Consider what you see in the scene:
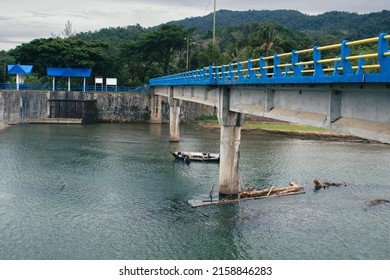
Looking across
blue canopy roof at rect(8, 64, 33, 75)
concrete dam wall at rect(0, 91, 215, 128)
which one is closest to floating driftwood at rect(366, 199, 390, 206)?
concrete dam wall at rect(0, 91, 215, 128)

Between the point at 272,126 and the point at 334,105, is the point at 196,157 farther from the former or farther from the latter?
the point at 272,126

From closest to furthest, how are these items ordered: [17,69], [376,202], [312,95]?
[312,95], [376,202], [17,69]

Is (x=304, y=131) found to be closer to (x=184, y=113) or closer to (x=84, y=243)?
(x=184, y=113)

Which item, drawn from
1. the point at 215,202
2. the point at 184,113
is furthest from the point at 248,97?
the point at 184,113

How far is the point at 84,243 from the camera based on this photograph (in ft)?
76.4

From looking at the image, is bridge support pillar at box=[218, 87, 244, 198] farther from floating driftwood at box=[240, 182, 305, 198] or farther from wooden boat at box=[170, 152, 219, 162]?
wooden boat at box=[170, 152, 219, 162]

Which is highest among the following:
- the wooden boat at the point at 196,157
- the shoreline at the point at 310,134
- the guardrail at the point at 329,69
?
the guardrail at the point at 329,69

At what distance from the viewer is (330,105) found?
18.8 metres

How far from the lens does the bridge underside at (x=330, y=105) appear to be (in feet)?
52.7

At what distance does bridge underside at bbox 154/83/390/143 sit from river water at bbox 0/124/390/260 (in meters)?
6.52

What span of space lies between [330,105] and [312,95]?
2038mm

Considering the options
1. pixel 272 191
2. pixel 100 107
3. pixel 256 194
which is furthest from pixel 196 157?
pixel 100 107

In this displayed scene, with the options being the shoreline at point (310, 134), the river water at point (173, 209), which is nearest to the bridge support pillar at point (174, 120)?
the river water at point (173, 209)

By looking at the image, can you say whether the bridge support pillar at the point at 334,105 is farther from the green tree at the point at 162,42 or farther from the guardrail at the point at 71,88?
the green tree at the point at 162,42
